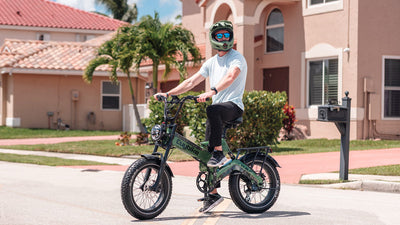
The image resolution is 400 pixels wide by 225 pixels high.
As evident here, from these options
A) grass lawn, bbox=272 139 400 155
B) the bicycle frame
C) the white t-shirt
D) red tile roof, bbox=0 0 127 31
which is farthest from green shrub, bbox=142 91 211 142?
red tile roof, bbox=0 0 127 31

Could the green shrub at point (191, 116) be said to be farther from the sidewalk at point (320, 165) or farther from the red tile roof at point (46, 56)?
the red tile roof at point (46, 56)

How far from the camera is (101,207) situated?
823cm

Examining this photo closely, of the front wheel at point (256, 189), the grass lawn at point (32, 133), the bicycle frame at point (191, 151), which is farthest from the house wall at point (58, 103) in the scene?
the bicycle frame at point (191, 151)

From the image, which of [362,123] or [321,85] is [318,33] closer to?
[321,85]

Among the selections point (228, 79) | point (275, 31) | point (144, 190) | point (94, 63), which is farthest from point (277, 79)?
point (144, 190)

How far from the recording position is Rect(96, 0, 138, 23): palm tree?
69.4m

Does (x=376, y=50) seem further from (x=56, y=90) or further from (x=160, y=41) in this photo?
(x=56, y=90)

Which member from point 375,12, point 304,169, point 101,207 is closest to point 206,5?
point 375,12

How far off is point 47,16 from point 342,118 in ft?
137

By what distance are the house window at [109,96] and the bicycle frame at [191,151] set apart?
25.0 meters

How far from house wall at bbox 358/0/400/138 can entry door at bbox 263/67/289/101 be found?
11.3 feet

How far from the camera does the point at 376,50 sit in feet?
66.1

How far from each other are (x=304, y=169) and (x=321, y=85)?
8903 millimetres

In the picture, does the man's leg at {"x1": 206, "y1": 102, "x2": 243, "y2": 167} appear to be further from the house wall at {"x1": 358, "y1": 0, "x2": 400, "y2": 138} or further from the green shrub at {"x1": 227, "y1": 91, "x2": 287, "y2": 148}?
the house wall at {"x1": 358, "y1": 0, "x2": 400, "y2": 138}
